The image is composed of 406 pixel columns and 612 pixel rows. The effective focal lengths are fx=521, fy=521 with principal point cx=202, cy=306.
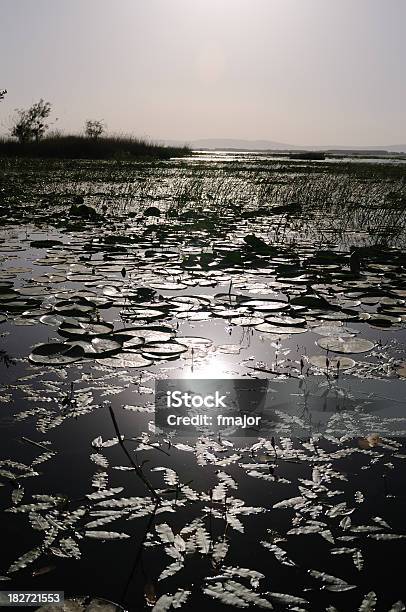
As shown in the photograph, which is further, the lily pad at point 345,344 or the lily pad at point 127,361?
the lily pad at point 345,344

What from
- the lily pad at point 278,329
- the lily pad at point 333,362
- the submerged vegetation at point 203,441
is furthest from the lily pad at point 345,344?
the lily pad at point 278,329

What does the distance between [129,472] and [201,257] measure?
4.07 meters

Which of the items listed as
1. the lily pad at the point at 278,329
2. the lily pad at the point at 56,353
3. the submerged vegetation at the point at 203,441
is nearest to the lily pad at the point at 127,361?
the submerged vegetation at the point at 203,441

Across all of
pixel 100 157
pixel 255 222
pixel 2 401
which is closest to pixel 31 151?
pixel 100 157

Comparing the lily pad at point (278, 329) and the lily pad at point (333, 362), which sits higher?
the lily pad at point (278, 329)

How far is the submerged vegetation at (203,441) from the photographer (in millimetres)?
1460

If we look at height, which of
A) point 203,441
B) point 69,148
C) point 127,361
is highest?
point 69,148

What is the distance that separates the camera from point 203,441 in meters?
2.15

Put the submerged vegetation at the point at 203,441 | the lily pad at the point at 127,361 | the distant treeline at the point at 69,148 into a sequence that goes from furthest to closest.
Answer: the distant treeline at the point at 69,148
the lily pad at the point at 127,361
the submerged vegetation at the point at 203,441

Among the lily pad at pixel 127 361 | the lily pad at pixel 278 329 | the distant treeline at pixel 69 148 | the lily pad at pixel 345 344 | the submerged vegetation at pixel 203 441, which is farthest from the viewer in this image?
the distant treeline at pixel 69 148

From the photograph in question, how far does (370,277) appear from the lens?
508 cm

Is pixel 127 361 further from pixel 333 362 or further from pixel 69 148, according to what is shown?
pixel 69 148

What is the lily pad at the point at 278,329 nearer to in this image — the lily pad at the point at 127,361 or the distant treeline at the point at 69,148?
the lily pad at the point at 127,361

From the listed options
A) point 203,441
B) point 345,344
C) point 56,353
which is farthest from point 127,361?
point 345,344
